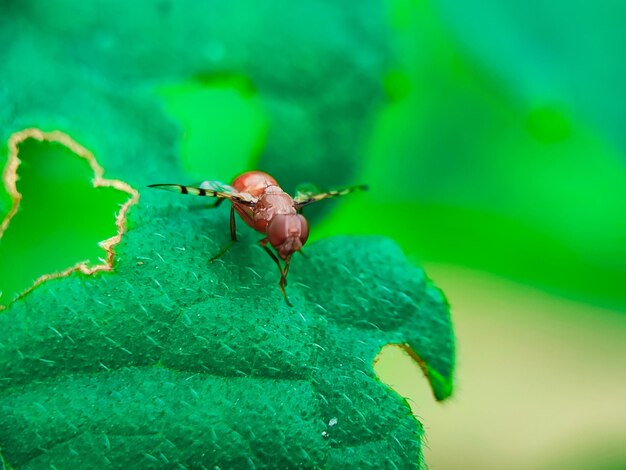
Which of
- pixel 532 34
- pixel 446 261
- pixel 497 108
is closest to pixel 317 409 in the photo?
pixel 446 261

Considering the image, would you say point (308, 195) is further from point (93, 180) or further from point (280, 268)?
point (93, 180)

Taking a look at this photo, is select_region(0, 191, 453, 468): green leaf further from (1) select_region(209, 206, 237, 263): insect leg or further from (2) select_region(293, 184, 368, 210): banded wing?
(2) select_region(293, 184, 368, 210): banded wing

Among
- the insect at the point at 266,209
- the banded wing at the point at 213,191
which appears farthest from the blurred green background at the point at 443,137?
the insect at the point at 266,209

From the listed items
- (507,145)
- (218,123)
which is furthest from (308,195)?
(507,145)

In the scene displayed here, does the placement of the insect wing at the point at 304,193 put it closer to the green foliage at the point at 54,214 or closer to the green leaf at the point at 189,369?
the green leaf at the point at 189,369

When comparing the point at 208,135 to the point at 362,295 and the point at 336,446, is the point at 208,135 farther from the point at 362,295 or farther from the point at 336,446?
the point at 336,446
